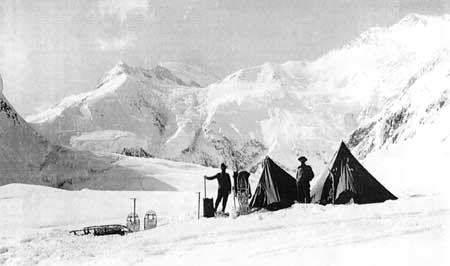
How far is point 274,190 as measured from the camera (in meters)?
21.9

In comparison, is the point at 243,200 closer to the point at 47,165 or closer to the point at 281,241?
the point at 281,241

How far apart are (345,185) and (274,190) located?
2.73m

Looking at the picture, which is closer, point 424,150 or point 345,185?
point 345,185

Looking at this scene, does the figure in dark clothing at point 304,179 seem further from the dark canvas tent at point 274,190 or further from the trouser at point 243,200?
the trouser at point 243,200

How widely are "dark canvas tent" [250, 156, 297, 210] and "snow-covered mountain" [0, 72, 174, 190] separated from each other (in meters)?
61.8

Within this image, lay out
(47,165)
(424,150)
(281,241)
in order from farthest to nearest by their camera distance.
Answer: (47,165) → (424,150) → (281,241)

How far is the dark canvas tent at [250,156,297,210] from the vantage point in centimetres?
2161

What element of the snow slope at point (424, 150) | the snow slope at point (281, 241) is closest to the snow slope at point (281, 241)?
the snow slope at point (281, 241)

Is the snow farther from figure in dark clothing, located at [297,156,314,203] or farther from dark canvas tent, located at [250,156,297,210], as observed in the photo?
dark canvas tent, located at [250,156,297,210]

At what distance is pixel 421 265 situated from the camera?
9852 millimetres

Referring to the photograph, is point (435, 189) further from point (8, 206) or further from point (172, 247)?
point (8, 206)

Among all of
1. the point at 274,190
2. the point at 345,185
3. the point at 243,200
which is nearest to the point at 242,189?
the point at 243,200

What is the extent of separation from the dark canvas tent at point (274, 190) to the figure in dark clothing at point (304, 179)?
0.62 m

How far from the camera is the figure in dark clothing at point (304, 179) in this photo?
20984 mm
